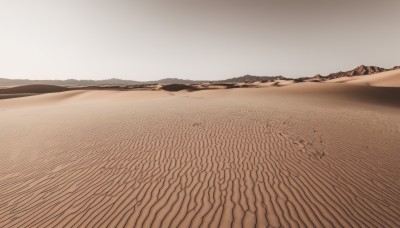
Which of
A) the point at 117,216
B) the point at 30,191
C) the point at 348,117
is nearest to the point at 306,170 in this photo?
the point at 117,216

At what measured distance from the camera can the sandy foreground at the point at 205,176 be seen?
4441mm

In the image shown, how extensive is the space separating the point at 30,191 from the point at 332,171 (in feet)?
26.1

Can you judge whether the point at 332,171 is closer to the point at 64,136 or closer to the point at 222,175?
the point at 222,175

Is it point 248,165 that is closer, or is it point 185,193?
point 185,193

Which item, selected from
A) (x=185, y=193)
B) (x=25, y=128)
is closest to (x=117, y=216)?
(x=185, y=193)

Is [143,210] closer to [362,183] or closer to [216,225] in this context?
[216,225]

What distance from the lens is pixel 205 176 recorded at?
6039mm

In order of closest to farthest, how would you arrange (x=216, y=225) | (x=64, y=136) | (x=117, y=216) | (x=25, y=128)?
(x=216, y=225) < (x=117, y=216) < (x=64, y=136) < (x=25, y=128)

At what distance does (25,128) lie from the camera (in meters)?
13.2

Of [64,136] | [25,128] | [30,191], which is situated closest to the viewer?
[30,191]

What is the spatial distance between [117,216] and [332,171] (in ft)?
18.0

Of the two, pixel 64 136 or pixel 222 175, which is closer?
pixel 222 175

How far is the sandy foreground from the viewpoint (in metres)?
4.44

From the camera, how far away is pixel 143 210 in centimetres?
463
